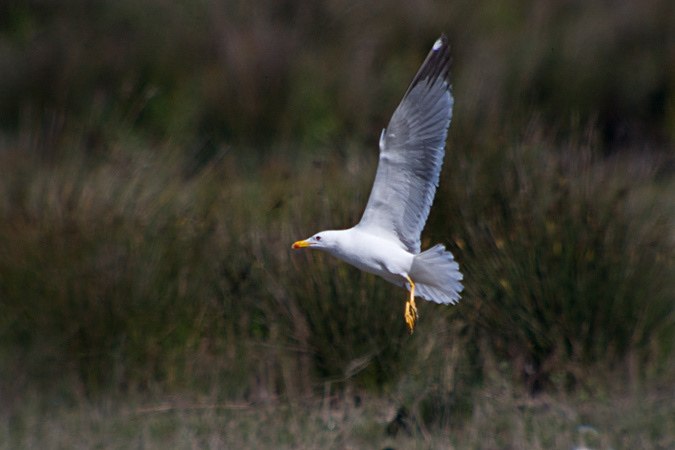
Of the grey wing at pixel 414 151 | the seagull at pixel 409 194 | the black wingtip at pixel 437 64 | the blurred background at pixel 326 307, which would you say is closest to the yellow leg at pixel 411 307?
the seagull at pixel 409 194

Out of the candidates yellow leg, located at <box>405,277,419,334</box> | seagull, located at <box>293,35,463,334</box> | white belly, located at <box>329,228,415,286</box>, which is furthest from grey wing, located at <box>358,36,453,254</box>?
yellow leg, located at <box>405,277,419,334</box>

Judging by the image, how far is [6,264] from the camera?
5.35m

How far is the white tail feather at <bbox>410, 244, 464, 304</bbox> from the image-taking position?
13.8 feet

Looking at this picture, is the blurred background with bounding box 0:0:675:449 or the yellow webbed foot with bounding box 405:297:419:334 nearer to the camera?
the yellow webbed foot with bounding box 405:297:419:334

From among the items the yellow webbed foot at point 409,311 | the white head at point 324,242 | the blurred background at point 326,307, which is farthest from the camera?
the blurred background at point 326,307

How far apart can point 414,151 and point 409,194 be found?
0.79 feet

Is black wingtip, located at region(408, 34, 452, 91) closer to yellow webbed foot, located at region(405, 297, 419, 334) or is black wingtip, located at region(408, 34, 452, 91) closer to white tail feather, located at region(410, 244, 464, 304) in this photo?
white tail feather, located at region(410, 244, 464, 304)

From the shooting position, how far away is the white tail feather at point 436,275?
13.8 feet

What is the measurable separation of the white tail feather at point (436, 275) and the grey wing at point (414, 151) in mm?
249

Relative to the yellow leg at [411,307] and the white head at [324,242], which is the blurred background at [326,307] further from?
the white head at [324,242]

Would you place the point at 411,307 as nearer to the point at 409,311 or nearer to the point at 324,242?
the point at 409,311

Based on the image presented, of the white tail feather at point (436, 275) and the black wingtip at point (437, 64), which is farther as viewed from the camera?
the white tail feather at point (436, 275)

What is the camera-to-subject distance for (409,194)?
14.3 ft

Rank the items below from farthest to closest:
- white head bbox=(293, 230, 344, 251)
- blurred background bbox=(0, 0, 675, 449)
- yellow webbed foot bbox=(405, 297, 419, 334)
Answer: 1. blurred background bbox=(0, 0, 675, 449)
2. white head bbox=(293, 230, 344, 251)
3. yellow webbed foot bbox=(405, 297, 419, 334)
